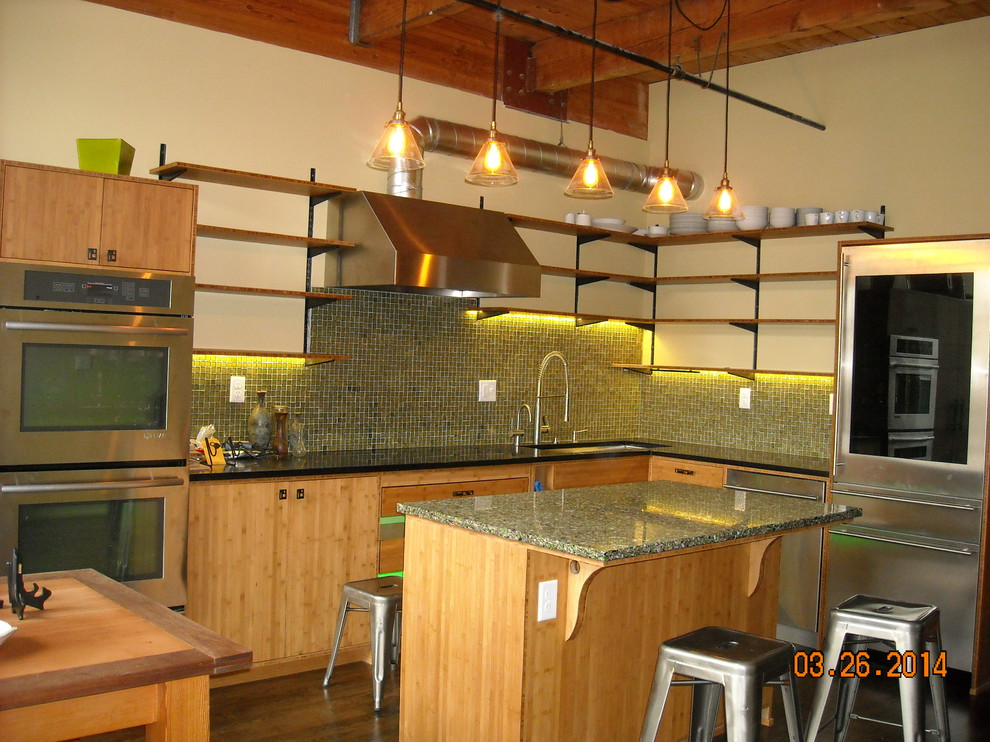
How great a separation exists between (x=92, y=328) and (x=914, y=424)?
12.5 feet

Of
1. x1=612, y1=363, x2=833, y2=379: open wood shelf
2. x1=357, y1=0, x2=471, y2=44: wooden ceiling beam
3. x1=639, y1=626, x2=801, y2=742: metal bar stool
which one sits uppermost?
x1=357, y1=0, x2=471, y2=44: wooden ceiling beam

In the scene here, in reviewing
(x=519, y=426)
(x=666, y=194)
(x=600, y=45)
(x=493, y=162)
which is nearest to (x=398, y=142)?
(x=493, y=162)

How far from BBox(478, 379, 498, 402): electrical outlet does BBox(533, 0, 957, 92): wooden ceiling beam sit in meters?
1.88

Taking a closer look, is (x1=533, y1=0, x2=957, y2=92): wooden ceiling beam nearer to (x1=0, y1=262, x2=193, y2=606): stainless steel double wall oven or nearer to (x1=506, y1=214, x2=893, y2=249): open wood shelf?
(x1=506, y1=214, x2=893, y2=249): open wood shelf

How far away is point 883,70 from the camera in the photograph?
5492mm

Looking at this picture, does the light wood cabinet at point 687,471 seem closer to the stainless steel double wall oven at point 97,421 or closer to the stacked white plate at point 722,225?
the stacked white plate at point 722,225

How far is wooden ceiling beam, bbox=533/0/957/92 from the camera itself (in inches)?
179

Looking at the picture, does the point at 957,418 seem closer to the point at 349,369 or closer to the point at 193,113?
the point at 349,369

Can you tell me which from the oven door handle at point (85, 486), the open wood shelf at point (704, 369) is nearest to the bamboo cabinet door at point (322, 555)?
the oven door handle at point (85, 486)

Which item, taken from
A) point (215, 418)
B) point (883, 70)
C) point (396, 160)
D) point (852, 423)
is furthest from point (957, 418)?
point (215, 418)

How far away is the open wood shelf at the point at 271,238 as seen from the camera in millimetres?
4496

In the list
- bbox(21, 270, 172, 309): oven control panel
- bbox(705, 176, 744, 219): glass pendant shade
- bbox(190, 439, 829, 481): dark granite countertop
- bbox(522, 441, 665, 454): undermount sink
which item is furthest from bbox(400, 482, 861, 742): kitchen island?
bbox(522, 441, 665, 454): undermount sink

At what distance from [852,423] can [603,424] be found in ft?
→ 6.27

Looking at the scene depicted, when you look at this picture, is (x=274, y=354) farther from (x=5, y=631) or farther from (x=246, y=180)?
(x=5, y=631)
